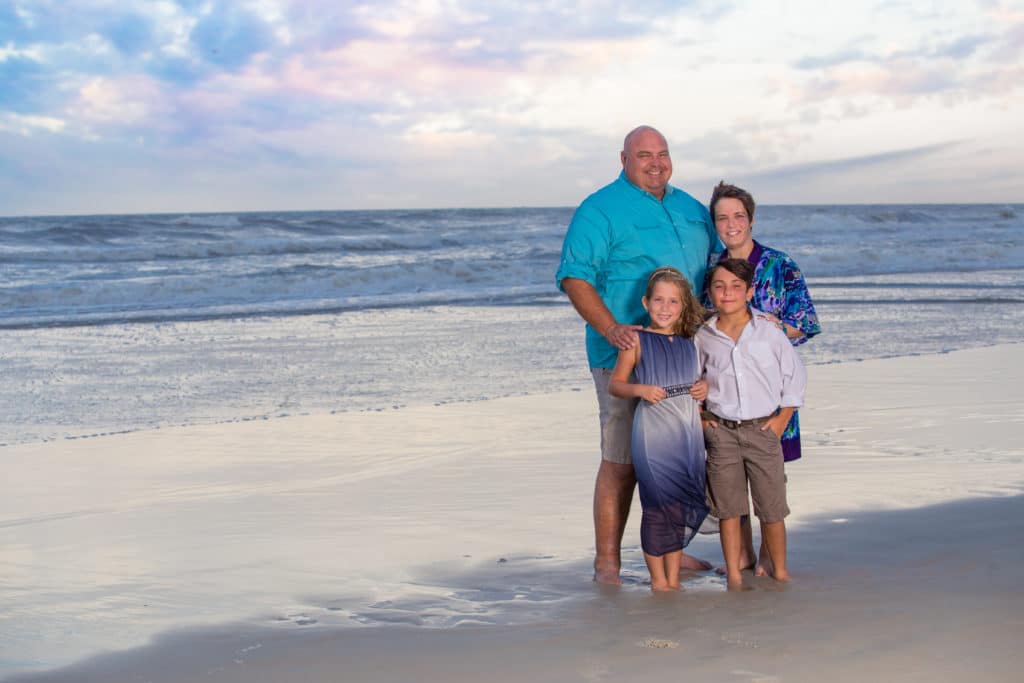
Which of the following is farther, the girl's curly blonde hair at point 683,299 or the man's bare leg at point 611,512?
the man's bare leg at point 611,512

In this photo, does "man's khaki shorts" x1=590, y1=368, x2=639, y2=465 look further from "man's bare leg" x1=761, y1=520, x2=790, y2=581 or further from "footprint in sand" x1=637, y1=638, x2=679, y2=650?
"footprint in sand" x1=637, y1=638, x2=679, y2=650

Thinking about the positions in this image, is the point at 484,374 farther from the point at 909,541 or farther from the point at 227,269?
the point at 227,269

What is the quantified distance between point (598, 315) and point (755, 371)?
0.59 m

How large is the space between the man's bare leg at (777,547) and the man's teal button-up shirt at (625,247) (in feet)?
2.77

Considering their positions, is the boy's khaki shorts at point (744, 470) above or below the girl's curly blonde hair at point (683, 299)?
below

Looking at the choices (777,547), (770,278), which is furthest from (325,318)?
(777,547)

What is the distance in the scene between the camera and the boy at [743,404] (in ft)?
13.6

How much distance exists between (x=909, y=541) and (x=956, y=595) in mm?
834

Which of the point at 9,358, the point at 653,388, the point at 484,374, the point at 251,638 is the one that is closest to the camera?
the point at 251,638

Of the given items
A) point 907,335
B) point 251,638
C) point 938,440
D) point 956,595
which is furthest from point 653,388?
point 907,335

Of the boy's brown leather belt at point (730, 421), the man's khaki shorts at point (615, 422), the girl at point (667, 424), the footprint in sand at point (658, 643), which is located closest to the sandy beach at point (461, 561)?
the footprint in sand at point (658, 643)

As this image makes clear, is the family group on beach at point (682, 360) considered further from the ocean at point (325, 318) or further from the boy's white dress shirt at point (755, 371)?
the ocean at point (325, 318)

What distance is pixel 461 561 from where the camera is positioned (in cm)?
469

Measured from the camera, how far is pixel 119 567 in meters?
4.61
